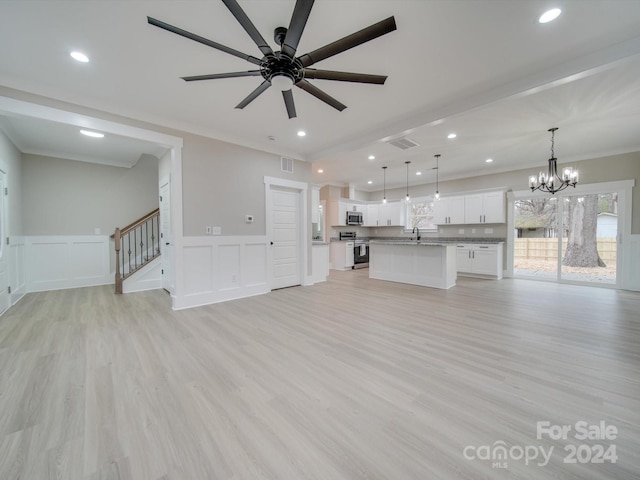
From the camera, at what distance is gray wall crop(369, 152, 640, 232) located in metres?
5.03

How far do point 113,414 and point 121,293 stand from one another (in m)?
4.09

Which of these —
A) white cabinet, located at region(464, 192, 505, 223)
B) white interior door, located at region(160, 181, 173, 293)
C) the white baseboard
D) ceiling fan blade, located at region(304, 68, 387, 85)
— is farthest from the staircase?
white cabinet, located at region(464, 192, 505, 223)

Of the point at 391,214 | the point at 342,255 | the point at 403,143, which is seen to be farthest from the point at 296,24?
the point at 391,214

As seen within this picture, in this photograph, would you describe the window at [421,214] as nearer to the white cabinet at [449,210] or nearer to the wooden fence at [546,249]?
the white cabinet at [449,210]

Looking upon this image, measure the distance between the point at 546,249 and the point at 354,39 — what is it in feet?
23.7

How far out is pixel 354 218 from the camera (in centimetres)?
855

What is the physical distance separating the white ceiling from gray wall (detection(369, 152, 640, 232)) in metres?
0.90

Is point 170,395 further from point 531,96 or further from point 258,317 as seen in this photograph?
point 531,96

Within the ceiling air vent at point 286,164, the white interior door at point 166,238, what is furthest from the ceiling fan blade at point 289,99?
the white interior door at point 166,238

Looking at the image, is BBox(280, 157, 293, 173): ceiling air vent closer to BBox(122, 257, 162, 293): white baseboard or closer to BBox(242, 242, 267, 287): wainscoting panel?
BBox(242, 242, 267, 287): wainscoting panel

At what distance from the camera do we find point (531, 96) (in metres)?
3.06

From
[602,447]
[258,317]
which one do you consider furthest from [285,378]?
[602,447]

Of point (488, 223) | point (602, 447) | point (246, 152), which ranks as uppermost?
point (246, 152)

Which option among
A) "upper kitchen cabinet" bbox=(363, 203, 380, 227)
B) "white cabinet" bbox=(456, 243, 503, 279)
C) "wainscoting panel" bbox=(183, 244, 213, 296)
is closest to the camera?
"wainscoting panel" bbox=(183, 244, 213, 296)
